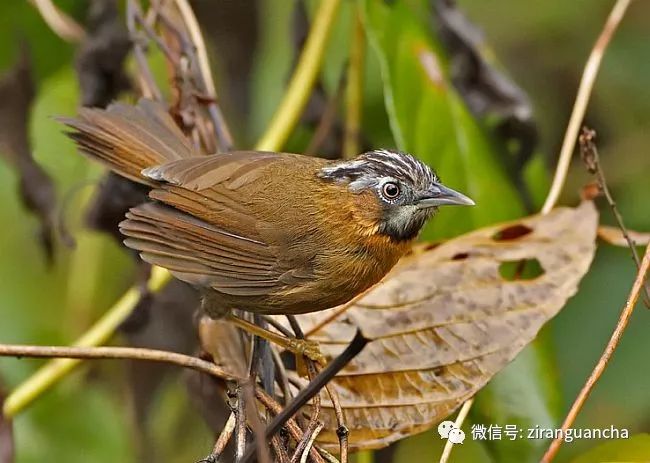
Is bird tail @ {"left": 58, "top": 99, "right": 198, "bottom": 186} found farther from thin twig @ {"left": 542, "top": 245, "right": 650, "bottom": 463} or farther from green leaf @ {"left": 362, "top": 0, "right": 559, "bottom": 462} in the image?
thin twig @ {"left": 542, "top": 245, "right": 650, "bottom": 463}

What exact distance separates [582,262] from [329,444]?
0.86 m

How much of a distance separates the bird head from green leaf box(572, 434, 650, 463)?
0.63 meters

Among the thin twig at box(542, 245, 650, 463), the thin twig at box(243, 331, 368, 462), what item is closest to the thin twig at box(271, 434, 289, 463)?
the thin twig at box(243, 331, 368, 462)

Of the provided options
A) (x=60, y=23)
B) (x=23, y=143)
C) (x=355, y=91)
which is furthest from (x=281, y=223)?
(x=60, y=23)

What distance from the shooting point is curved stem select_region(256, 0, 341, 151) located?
3.13 metres

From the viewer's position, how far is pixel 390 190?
98.4 inches

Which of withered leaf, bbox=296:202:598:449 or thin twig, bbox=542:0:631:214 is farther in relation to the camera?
thin twig, bbox=542:0:631:214

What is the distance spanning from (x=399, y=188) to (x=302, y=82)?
2.67ft

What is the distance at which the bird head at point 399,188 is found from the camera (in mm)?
2479

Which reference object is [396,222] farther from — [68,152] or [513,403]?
[68,152]

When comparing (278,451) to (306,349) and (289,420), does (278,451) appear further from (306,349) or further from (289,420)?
(306,349)

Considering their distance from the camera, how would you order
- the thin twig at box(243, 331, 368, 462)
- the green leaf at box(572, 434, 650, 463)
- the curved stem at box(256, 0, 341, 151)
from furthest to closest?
the curved stem at box(256, 0, 341, 151) → the green leaf at box(572, 434, 650, 463) → the thin twig at box(243, 331, 368, 462)

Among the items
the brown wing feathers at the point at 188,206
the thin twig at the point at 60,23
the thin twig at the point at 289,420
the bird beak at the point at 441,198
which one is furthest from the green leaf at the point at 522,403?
the thin twig at the point at 60,23

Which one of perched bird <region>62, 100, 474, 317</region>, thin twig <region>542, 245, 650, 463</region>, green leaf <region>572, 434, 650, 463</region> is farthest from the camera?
perched bird <region>62, 100, 474, 317</region>
